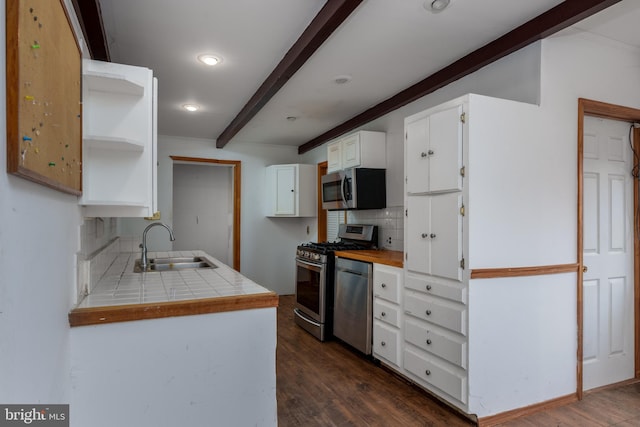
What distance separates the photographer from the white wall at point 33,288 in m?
0.74

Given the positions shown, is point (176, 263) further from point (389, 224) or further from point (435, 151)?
point (435, 151)

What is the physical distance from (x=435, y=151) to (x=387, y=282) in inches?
43.6

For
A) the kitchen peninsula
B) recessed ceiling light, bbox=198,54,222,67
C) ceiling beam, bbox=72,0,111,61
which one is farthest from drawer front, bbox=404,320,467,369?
ceiling beam, bbox=72,0,111,61

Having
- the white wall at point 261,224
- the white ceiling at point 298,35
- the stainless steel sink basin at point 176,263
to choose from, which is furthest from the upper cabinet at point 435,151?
the white wall at point 261,224

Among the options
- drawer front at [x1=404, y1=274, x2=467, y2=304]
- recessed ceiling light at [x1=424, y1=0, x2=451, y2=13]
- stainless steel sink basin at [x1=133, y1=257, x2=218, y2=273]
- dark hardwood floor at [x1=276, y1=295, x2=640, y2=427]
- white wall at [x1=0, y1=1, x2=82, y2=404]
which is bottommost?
dark hardwood floor at [x1=276, y1=295, x2=640, y2=427]

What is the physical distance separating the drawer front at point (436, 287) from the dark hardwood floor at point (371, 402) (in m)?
0.73

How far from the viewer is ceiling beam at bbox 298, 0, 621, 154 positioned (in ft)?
6.61

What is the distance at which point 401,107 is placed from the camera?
367 centimetres

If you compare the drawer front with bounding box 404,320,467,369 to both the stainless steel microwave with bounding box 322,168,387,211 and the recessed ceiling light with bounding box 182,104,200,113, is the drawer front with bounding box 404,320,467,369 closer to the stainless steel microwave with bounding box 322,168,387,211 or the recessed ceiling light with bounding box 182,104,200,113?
the stainless steel microwave with bounding box 322,168,387,211

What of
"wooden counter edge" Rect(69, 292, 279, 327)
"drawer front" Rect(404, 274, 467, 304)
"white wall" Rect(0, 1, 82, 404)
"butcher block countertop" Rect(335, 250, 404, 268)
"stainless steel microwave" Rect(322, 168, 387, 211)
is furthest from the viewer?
"stainless steel microwave" Rect(322, 168, 387, 211)

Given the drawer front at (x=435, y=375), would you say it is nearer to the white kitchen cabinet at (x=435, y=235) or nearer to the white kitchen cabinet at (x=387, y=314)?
the white kitchen cabinet at (x=387, y=314)

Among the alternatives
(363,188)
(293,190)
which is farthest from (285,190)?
(363,188)

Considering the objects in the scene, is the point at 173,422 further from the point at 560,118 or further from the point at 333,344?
the point at 560,118

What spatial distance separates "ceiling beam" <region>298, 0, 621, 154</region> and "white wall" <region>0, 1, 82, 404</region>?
8.15ft
